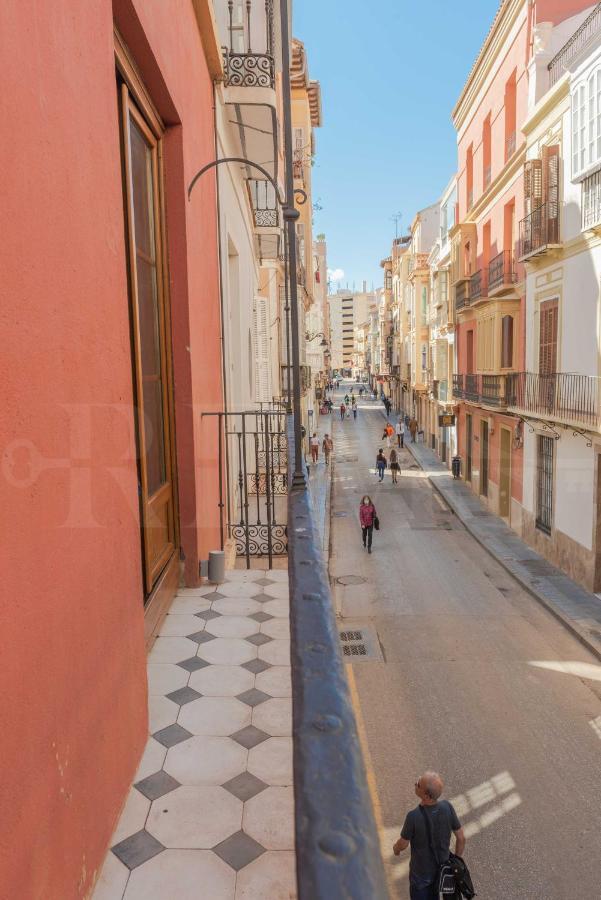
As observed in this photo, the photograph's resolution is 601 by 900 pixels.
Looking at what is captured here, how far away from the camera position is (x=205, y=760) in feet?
11.0

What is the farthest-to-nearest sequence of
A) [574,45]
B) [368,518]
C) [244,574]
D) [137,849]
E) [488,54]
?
[488,54], [368,518], [574,45], [244,574], [137,849]

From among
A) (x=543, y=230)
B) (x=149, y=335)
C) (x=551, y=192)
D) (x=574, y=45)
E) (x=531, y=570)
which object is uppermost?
(x=574, y=45)

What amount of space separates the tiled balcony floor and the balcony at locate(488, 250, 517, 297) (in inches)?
650

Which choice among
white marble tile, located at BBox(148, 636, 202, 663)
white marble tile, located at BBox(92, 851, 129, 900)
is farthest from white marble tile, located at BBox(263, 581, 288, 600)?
white marble tile, located at BBox(92, 851, 129, 900)

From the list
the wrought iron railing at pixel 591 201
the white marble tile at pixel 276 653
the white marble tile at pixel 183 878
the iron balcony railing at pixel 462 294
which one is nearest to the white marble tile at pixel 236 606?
the white marble tile at pixel 276 653

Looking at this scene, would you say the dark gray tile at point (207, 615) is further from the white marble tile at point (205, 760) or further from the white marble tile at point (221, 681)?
the white marble tile at point (205, 760)

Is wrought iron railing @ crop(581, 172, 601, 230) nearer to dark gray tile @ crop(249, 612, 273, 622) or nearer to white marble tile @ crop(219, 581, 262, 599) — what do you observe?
white marble tile @ crop(219, 581, 262, 599)

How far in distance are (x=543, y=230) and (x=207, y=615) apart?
1326 cm

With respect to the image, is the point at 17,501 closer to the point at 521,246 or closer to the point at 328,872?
the point at 328,872

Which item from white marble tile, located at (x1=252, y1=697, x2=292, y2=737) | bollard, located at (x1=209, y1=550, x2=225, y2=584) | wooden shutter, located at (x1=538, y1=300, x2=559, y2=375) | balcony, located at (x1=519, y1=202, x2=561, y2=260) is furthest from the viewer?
wooden shutter, located at (x1=538, y1=300, x2=559, y2=375)

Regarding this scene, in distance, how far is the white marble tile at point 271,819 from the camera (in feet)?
9.27

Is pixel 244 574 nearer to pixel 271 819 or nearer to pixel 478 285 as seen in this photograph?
pixel 271 819

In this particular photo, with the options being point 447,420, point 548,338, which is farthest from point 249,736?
point 447,420

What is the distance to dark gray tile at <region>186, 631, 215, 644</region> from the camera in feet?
15.8
